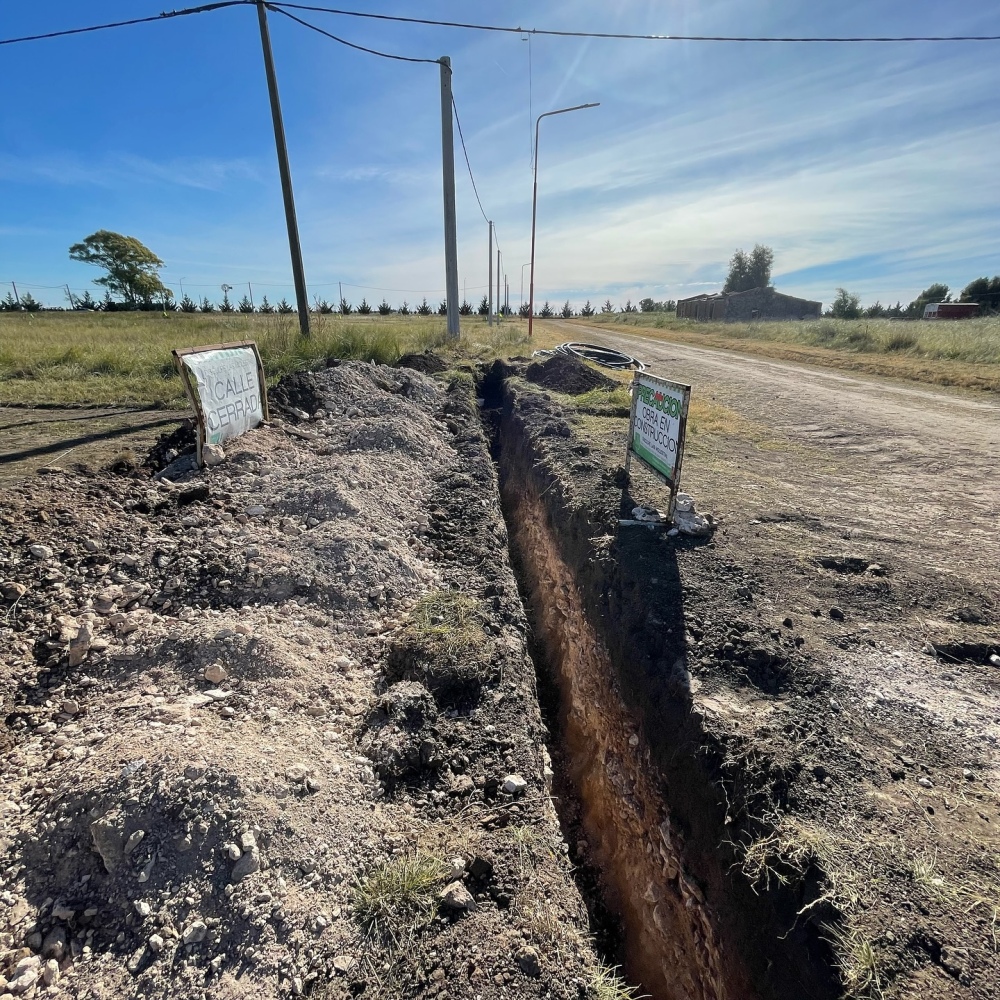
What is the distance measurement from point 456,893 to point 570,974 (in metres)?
0.51

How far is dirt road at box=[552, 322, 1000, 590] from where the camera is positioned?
465 centimetres

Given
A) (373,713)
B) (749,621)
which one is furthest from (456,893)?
(749,621)

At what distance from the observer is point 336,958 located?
6.32 feet

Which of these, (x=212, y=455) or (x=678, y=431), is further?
(x=212, y=455)

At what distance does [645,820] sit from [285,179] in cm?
1182

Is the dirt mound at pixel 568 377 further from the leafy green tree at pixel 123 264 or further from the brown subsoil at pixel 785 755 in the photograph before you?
the leafy green tree at pixel 123 264

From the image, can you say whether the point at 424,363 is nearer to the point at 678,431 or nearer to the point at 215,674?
the point at 678,431

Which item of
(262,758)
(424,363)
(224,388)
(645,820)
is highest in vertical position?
(224,388)

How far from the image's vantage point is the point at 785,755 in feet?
7.95

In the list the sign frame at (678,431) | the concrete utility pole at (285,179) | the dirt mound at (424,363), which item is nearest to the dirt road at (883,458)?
the sign frame at (678,431)

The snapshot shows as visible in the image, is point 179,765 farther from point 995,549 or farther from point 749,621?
point 995,549

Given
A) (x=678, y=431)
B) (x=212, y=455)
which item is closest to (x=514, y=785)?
(x=678, y=431)

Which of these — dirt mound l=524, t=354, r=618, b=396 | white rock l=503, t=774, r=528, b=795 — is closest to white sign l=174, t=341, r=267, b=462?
white rock l=503, t=774, r=528, b=795

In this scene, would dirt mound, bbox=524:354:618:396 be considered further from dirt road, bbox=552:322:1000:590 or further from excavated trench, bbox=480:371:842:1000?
excavated trench, bbox=480:371:842:1000
